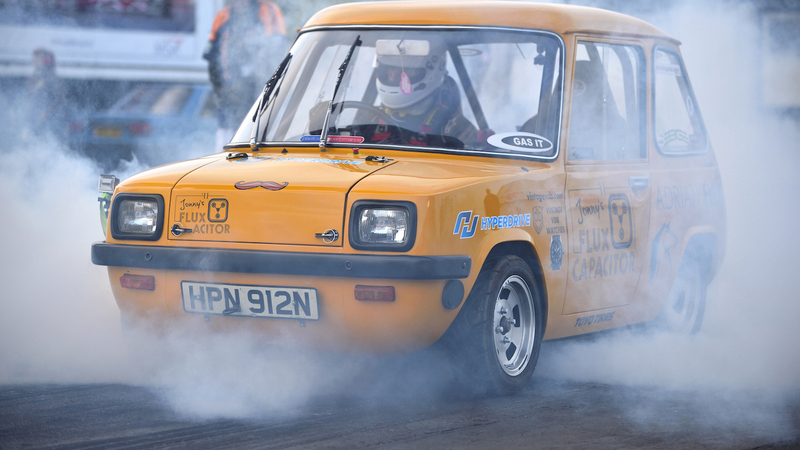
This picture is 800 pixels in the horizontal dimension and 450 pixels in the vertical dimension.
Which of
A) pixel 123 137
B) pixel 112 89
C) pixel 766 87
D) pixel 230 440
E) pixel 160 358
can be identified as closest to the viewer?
pixel 230 440

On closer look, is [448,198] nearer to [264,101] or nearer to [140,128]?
[264,101]

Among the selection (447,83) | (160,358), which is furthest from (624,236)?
(160,358)

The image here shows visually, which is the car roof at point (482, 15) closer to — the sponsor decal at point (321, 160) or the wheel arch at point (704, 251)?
the sponsor decal at point (321, 160)

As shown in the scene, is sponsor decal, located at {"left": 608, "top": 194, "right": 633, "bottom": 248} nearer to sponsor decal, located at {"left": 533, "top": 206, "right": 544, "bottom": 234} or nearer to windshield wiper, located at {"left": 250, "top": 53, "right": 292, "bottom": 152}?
sponsor decal, located at {"left": 533, "top": 206, "right": 544, "bottom": 234}

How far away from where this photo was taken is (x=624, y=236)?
555 centimetres

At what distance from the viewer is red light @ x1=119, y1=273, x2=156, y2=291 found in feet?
15.3

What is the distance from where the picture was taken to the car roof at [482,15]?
17.7 ft

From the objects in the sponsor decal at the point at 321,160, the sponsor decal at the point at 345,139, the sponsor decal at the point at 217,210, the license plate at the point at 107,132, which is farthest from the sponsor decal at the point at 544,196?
the license plate at the point at 107,132

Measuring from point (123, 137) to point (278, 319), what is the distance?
12728 millimetres

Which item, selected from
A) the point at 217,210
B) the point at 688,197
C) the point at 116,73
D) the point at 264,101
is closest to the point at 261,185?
the point at 217,210

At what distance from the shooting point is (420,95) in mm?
5598

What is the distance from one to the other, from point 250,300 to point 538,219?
1412mm

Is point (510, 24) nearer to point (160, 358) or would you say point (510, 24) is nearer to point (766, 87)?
point (160, 358)

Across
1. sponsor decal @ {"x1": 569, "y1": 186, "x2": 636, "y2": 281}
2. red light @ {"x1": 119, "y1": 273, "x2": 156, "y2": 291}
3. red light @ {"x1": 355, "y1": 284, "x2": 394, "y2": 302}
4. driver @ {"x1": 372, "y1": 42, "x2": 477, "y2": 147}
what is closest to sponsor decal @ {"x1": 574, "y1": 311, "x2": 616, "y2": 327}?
sponsor decal @ {"x1": 569, "y1": 186, "x2": 636, "y2": 281}
